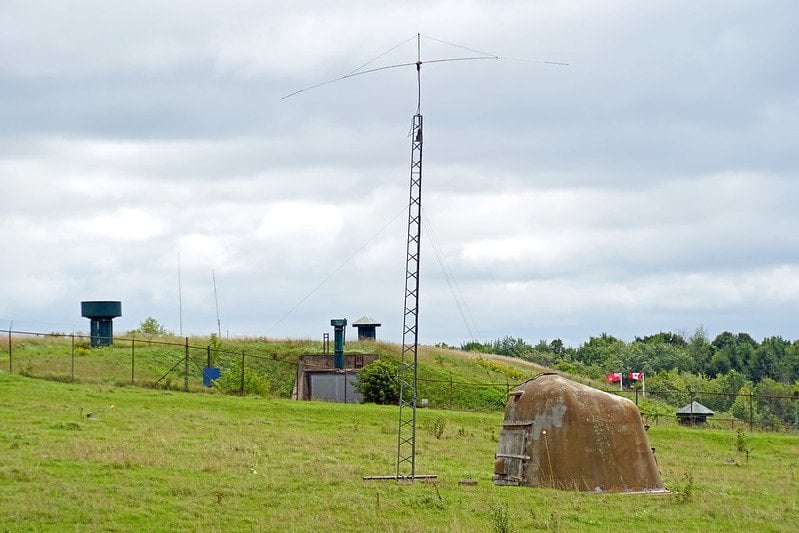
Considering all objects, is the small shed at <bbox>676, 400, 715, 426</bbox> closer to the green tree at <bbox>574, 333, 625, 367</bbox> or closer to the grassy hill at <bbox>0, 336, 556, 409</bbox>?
the grassy hill at <bbox>0, 336, 556, 409</bbox>

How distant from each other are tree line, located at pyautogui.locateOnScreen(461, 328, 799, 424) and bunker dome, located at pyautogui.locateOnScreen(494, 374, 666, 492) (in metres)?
74.6

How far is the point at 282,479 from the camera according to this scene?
30094mm

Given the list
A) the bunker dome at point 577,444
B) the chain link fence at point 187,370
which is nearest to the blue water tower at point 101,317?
the chain link fence at point 187,370

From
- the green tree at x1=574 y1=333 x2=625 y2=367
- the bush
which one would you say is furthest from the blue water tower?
the green tree at x1=574 y1=333 x2=625 y2=367

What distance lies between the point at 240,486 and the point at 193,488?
50.4 inches

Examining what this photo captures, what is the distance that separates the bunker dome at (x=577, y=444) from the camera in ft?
101

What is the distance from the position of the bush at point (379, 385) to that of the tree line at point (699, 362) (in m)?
48.4

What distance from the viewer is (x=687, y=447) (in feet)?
170

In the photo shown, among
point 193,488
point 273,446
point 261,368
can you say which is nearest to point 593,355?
point 261,368

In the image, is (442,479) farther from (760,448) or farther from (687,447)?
(760,448)

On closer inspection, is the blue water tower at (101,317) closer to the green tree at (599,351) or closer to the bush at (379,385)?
the bush at (379,385)

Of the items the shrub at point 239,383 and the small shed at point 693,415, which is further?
the small shed at point 693,415

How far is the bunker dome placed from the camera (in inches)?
1208

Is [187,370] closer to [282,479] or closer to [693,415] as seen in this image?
[693,415]
